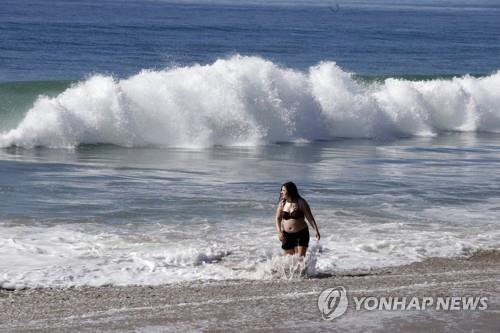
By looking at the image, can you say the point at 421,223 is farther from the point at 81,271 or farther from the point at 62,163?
the point at 62,163


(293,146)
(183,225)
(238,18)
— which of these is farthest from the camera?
(238,18)

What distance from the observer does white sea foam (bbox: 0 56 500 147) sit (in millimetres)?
24625

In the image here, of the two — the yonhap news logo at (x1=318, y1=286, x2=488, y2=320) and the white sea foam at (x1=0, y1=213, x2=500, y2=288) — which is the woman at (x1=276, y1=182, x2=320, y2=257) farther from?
the yonhap news logo at (x1=318, y1=286, x2=488, y2=320)

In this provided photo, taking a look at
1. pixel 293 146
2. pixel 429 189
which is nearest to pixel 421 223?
pixel 429 189

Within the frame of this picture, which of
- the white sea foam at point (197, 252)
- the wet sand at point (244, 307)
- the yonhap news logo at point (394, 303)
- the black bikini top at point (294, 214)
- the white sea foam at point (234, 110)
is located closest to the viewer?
the wet sand at point (244, 307)

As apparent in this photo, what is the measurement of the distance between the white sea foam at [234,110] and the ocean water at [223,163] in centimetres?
5

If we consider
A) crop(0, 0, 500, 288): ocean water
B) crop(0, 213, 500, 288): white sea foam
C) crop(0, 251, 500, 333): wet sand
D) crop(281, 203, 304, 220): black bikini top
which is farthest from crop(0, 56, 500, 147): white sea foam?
crop(0, 251, 500, 333): wet sand

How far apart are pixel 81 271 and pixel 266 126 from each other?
49.7 ft

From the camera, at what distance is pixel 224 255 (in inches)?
498

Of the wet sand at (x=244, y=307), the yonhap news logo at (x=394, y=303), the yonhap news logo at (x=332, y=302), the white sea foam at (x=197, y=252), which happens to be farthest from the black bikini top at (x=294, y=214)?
the yonhap news logo at (x=394, y=303)

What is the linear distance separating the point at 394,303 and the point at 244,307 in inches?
58.8

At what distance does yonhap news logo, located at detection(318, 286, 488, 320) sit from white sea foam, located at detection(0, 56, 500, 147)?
14322 millimetres

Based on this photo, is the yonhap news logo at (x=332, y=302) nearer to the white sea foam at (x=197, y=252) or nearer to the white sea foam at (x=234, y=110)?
the white sea foam at (x=197, y=252)

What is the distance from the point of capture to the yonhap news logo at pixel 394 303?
9.91m
